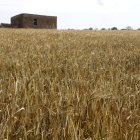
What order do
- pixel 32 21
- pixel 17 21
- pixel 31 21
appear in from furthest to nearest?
1. pixel 17 21
2. pixel 32 21
3. pixel 31 21

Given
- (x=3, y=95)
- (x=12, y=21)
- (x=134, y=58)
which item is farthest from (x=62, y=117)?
(x=12, y=21)

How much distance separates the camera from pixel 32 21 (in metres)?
29.4

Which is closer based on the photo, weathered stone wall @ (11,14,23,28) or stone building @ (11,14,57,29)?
stone building @ (11,14,57,29)

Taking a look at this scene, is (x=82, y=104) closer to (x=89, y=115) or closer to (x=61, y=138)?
(x=89, y=115)

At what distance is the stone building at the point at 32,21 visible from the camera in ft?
94.2

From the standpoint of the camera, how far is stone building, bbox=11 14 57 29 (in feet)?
94.2

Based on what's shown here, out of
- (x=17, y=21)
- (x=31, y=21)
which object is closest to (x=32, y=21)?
(x=31, y=21)

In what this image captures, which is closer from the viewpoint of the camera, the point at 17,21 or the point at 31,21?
the point at 31,21

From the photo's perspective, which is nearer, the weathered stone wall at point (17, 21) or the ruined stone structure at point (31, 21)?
the ruined stone structure at point (31, 21)

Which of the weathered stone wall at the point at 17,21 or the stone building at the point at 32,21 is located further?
the weathered stone wall at the point at 17,21

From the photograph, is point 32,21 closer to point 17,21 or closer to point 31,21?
point 31,21

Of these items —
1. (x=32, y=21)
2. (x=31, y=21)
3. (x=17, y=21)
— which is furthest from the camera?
(x=17, y=21)

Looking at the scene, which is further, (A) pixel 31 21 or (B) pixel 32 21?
(B) pixel 32 21

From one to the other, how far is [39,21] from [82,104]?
3033 centimetres
